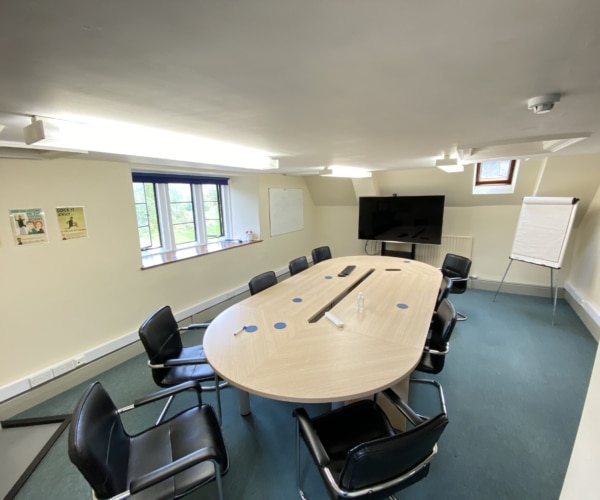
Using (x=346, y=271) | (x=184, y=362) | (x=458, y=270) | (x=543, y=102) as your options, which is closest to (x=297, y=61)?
(x=543, y=102)

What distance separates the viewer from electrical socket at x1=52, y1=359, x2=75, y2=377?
246cm

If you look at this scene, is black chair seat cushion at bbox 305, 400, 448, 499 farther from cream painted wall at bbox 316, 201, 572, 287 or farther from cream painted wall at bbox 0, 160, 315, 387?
cream painted wall at bbox 316, 201, 572, 287

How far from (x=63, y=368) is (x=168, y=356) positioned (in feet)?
3.92

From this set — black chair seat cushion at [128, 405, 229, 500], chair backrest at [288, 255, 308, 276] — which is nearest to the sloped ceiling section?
chair backrest at [288, 255, 308, 276]

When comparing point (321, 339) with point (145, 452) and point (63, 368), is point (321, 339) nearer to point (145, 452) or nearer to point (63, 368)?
point (145, 452)

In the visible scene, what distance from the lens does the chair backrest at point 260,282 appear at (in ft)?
9.53

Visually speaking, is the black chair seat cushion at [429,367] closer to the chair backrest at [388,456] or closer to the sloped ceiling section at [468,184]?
the chair backrest at [388,456]

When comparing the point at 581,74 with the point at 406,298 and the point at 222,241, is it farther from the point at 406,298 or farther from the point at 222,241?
the point at 222,241

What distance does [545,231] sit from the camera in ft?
12.6

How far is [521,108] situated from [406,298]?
1.77 m

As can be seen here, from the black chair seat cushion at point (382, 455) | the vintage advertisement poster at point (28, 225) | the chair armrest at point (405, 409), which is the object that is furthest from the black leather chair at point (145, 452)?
the vintage advertisement poster at point (28, 225)

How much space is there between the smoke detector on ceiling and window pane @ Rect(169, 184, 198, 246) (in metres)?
3.83

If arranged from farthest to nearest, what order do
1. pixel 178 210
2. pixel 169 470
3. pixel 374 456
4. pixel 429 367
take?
pixel 178 210, pixel 429 367, pixel 169 470, pixel 374 456

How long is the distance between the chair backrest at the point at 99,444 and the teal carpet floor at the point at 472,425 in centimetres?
61
